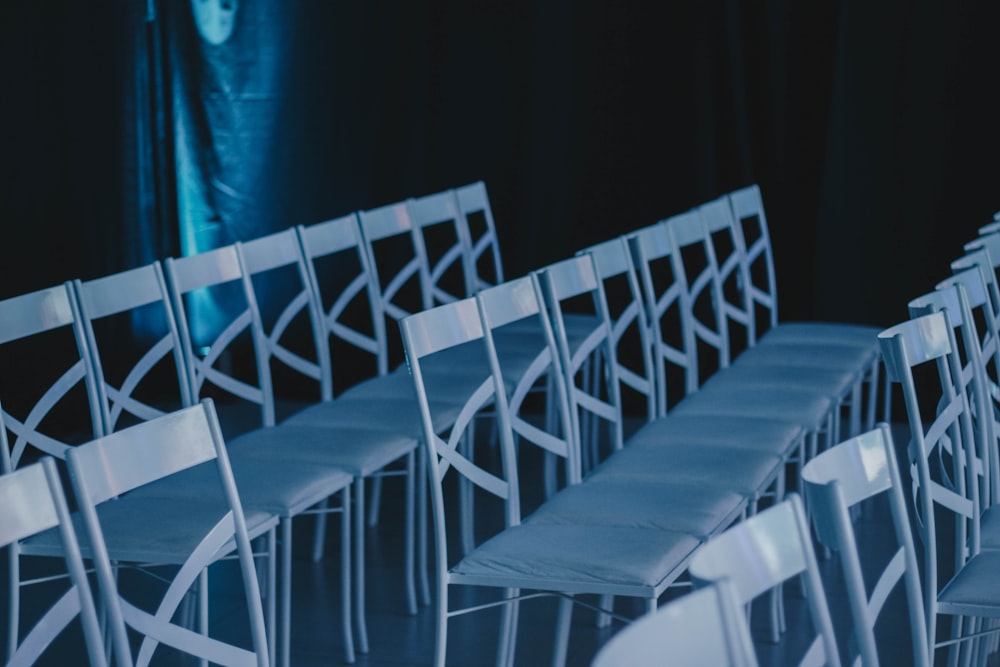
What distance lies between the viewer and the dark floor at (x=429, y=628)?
356cm

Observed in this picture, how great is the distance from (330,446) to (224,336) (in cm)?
54

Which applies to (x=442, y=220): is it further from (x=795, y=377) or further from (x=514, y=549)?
(x=514, y=549)

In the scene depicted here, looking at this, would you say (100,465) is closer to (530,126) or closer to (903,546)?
(903,546)

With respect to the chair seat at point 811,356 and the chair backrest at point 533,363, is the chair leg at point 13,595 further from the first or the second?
the chair seat at point 811,356

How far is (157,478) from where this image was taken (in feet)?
7.52

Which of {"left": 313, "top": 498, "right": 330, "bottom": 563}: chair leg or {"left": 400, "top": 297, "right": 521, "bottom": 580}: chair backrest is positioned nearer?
{"left": 400, "top": 297, "right": 521, "bottom": 580}: chair backrest

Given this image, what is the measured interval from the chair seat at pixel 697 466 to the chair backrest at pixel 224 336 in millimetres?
1038

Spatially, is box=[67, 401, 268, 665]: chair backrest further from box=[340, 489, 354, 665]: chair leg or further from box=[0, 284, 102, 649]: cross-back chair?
box=[340, 489, 354, 665]: chair leg

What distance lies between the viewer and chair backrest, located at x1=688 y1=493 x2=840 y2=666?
5.23ft

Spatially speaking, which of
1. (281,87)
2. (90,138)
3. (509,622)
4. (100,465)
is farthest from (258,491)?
(281,87)

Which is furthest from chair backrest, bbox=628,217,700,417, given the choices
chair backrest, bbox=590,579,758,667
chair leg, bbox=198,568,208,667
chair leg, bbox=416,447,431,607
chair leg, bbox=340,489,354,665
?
chair backrest, bbox=590,579,758,667

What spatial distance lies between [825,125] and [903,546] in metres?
3.87

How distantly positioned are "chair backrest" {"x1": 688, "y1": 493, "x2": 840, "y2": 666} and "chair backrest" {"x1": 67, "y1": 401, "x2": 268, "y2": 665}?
35.8 inches

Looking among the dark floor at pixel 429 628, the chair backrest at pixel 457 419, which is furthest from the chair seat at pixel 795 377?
the chair backrest at pixel 457 419
